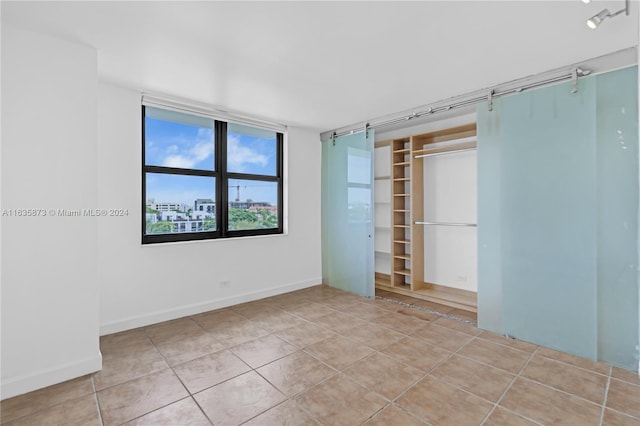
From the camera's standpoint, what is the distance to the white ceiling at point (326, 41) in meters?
1.99

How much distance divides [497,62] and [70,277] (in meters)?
3.95

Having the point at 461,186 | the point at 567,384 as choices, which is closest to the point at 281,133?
the point at 461,186

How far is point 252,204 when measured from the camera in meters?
4.52

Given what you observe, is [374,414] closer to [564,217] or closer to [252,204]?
[564,217]

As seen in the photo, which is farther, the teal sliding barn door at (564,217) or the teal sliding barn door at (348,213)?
the teal sliding barn door at (348,213)

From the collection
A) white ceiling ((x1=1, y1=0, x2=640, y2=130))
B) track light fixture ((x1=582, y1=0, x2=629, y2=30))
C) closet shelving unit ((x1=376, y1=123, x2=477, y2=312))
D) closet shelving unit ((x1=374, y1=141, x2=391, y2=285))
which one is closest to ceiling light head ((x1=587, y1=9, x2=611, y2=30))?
track light fixture ((x1=582, y1=0, x2=629, y2=30))

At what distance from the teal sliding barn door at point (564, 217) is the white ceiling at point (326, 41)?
1.39 ft

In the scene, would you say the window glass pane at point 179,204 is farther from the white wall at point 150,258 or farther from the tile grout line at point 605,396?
the tile grout line at point 605,396

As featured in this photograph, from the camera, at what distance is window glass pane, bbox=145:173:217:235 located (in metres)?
3.60

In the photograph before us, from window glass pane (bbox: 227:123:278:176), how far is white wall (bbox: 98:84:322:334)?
29cm

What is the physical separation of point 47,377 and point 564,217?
4.37m

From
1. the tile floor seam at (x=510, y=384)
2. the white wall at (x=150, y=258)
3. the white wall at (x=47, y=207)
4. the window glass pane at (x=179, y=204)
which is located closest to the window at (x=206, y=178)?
the window glass pane at (x=179, y=204)

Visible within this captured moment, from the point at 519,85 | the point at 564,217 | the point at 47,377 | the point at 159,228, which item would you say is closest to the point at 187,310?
the point at 159,228

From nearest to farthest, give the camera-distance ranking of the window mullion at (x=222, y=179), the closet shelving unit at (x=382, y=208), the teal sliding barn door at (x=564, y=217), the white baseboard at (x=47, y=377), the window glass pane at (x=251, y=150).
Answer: the white baseboard at (x=47, y=377) → the teal sliding barn door at (x=564, y=217) → the window mullion at (x=222, y=179) → the window glass pane at (x=251, y=150) → the closet shelving unit at (x=382, y=208)
